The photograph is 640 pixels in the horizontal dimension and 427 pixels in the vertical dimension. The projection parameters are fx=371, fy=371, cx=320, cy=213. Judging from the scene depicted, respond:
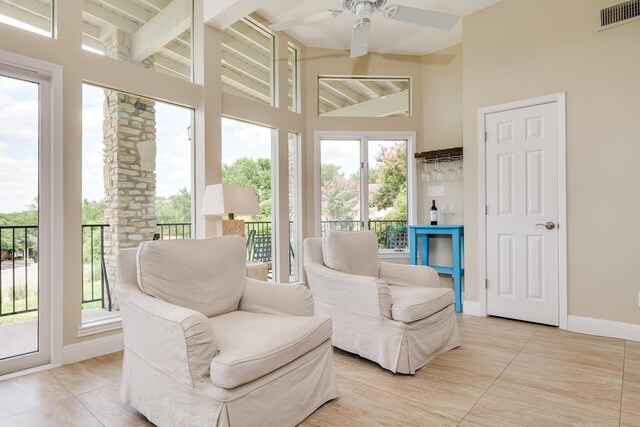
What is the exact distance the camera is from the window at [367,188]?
4.76m

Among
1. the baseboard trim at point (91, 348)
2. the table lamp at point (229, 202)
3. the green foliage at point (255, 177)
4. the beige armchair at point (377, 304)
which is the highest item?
the green foliage at point (255, 177)

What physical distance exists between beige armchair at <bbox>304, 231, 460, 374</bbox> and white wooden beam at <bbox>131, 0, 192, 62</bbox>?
7.12 ft

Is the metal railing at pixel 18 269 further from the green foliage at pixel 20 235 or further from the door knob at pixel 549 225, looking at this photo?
the door knob at pixel 549 225

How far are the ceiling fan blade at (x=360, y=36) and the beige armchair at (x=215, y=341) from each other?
193cm

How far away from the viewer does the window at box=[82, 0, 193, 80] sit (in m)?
2.91

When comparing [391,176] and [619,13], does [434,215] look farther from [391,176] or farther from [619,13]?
[619,13]

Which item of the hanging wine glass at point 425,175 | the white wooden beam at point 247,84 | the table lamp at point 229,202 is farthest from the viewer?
the hanging wine glass at point 425,175

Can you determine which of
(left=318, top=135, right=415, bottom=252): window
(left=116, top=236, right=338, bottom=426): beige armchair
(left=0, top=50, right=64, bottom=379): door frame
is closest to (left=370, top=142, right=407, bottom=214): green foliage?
(left=318, top=135, right=415, bottom=252): window

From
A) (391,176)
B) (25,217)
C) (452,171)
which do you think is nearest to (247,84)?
(391,176)

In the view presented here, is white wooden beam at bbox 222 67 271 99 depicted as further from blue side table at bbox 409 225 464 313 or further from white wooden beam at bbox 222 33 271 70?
blue side table at bbox 409 225 464 313

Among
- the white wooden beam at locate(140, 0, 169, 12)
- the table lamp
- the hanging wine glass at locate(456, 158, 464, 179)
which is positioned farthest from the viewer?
the hanging wine glass at locate(456, 158, 464, 179)

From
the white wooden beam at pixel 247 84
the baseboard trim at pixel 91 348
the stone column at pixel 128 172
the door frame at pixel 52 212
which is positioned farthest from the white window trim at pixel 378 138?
the door frame at pixel 52 212

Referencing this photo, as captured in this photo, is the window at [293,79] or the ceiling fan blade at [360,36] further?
the window at [293,79]

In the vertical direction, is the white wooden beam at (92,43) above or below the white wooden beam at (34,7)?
below
